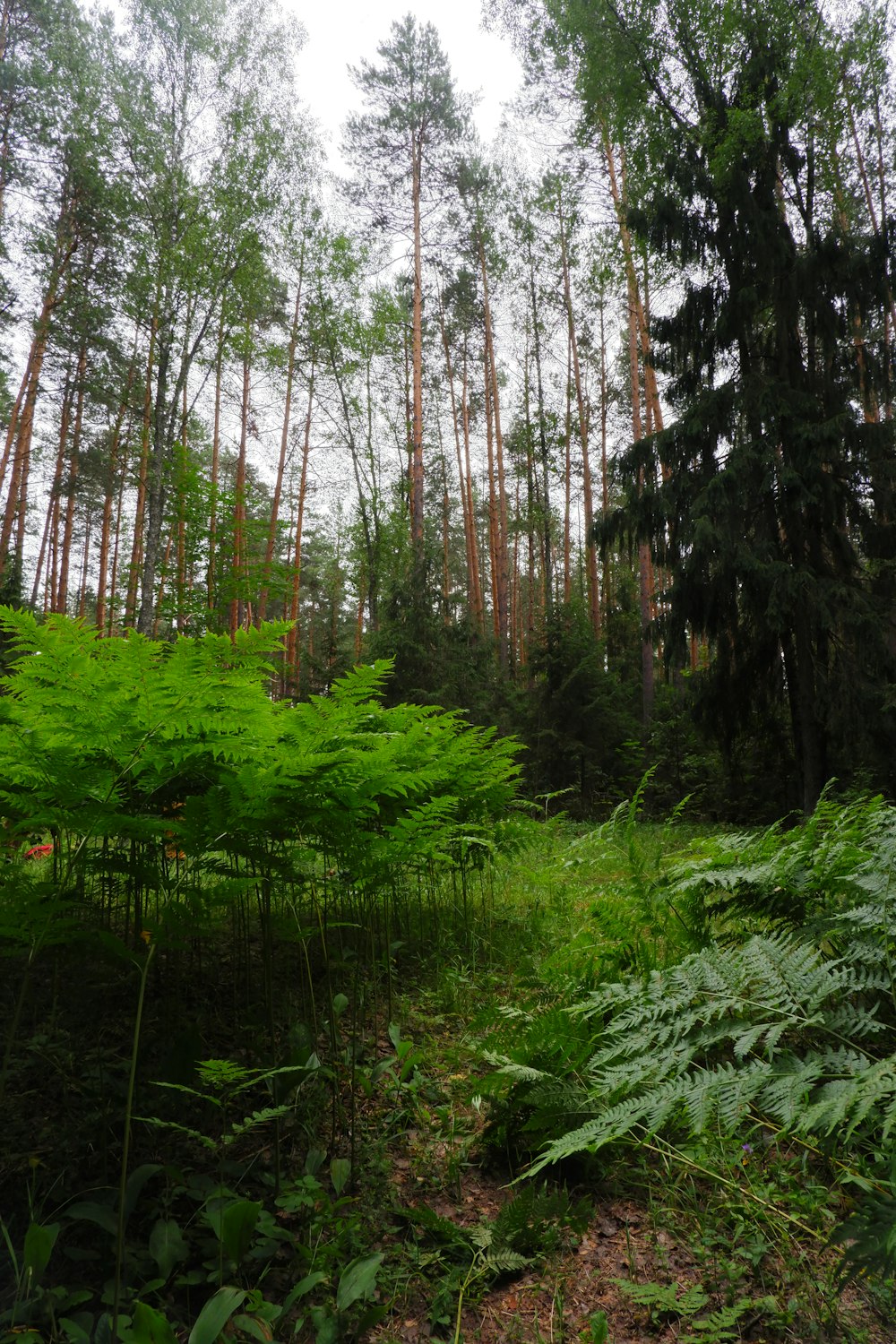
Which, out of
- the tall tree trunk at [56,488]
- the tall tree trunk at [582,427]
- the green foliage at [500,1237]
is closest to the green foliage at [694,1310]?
the green foliage at [500,1237]

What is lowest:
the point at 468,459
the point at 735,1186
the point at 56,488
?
the point at 735,1186

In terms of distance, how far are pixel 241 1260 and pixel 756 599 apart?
24.9ft

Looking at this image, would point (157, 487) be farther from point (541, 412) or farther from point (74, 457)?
point (541, 412)

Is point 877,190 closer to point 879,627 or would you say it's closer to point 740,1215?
point 879,627

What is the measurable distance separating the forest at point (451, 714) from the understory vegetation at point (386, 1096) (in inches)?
0.5

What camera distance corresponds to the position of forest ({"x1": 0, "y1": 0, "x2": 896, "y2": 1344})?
122cm

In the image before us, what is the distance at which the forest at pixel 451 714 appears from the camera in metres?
1.22

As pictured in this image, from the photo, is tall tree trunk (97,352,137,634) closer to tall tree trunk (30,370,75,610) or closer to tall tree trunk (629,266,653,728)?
tall tree trunk (30,370,75,610)

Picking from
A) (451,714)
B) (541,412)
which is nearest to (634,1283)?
(451,714)

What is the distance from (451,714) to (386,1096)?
164cm

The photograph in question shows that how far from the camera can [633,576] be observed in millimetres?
15719

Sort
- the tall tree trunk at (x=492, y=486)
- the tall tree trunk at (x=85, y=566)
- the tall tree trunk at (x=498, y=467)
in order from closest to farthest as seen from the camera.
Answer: the tall tree trunk at (x=498, y=467) < the tall tree trunk at (x=492, y=486) < the tall tree trunk at (x=85, y=566)

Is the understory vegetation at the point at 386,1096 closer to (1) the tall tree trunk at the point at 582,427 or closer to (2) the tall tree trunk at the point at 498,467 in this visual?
(1) the tall tree trunk at the point at 582,427

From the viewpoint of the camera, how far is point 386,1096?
1892 millimetres
